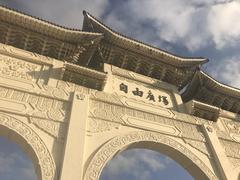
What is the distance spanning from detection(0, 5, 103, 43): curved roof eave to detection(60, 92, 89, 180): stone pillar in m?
1.79

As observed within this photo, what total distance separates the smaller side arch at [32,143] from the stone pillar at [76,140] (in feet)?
0.85

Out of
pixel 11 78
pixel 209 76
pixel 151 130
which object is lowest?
pixel 151 130

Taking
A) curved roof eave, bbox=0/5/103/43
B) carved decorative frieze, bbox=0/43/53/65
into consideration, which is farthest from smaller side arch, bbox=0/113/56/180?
curved roof eave, bbox=0/5/103/43

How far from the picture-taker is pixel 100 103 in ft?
23.3

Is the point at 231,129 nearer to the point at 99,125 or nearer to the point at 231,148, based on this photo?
the point at 231,148

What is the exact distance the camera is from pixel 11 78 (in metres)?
6.62

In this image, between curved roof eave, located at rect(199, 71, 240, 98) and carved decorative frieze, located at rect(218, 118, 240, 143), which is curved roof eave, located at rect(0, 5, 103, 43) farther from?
carved decorative frieze, located at rect(218, 118, 240, 143)

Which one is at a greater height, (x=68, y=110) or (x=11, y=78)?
(x=11, y=78)

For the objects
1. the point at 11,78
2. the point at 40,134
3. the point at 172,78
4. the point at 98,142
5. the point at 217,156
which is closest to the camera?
the point at 40,134

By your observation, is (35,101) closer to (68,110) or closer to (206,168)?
(68,110)

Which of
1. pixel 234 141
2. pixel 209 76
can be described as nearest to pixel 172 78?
pixel 209 76

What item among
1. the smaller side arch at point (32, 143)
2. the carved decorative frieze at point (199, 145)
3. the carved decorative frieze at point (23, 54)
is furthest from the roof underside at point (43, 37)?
the carved decorative frieze at point (199, 145)

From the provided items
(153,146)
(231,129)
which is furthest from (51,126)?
(231,129)

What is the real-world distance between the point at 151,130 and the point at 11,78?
3.33 metres
